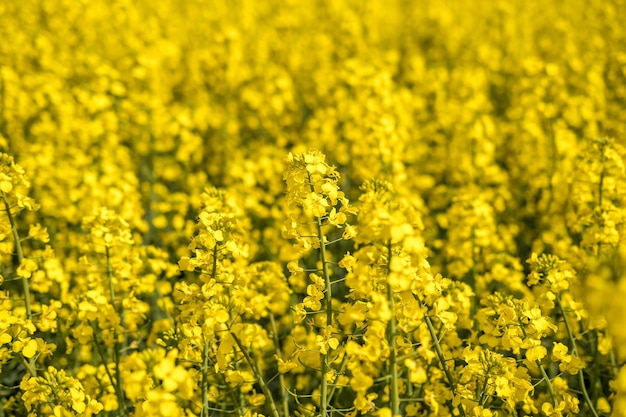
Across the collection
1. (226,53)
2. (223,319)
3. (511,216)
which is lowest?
(511,216)

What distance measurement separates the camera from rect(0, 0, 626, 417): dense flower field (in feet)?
7.07

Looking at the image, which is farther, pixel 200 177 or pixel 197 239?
pixel 200 177

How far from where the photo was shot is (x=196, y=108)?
6.40 m

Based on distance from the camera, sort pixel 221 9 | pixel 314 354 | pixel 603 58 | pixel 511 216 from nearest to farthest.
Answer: pixel 314 354
pixel 511 216
pixel 603 58
pixel 221 9

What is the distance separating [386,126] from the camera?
4305 mm

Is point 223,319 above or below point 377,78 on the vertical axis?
below

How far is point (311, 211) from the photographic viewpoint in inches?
81.2

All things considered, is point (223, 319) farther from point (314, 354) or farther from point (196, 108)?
point (196, 108)

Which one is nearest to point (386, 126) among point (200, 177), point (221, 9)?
point (200, 177)

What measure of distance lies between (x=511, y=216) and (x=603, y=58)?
8.87 feet

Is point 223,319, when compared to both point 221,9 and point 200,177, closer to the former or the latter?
point 200,177

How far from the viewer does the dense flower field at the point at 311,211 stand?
216 cm

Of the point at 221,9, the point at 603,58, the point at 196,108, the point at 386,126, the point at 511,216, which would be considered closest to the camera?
the point at 386,126

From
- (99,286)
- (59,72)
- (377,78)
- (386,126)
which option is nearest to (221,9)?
(59,72)
